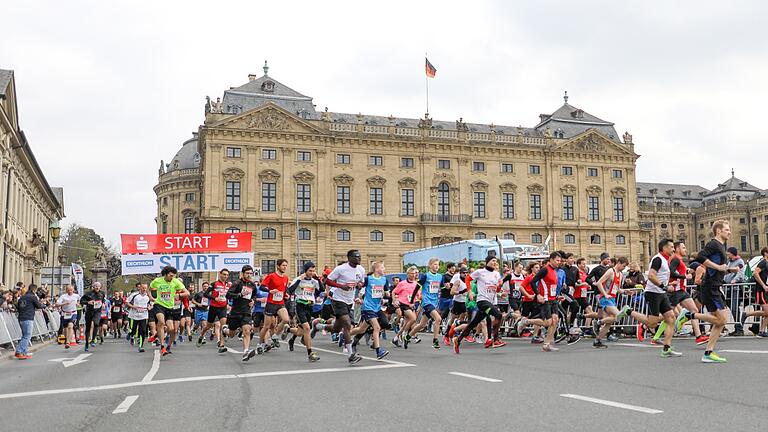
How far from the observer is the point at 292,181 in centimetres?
7138

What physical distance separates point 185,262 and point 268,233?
37152 millimetres

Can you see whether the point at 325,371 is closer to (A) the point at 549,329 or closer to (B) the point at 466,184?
(A) the point at 549,329

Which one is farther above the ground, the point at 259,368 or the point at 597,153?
the point at 597,153

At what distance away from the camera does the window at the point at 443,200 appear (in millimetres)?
75688

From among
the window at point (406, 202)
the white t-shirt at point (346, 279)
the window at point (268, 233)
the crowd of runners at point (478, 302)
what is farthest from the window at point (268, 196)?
the white t-shirt at point (346, 279)

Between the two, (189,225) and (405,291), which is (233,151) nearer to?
(189,225)

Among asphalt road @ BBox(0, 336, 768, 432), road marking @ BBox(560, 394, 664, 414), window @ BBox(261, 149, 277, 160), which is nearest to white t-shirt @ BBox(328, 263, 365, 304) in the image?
asphalt road @ BBox(0, 336, 768, 432)

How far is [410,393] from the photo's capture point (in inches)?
348

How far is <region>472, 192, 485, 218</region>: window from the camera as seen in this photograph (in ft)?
252

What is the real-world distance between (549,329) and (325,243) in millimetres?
56745

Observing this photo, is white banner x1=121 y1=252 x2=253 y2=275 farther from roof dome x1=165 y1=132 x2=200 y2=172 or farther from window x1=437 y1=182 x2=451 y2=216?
roof dome x1=165 y1=132 x2=200 y2=172

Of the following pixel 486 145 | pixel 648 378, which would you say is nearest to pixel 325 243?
pixel 486 145

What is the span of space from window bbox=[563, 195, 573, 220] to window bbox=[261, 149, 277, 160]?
30997mm

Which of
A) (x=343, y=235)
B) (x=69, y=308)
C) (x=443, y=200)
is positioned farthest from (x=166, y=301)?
(x=443, y=200)
